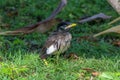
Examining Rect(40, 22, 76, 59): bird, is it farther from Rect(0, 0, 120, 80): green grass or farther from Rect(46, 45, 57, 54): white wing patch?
Rect(0, 0, 120, 80): green grass

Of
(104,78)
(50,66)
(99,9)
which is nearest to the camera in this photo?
(104,78)

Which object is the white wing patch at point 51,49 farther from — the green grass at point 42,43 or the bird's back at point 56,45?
the green grass at point 42,43

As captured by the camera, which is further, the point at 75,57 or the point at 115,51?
the point at 115,51

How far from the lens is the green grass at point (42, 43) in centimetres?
546

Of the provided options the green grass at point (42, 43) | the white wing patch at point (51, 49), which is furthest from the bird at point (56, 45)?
the green grass at point (42, 43)

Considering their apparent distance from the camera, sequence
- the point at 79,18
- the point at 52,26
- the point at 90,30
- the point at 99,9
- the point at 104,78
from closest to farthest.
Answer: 1. the point at 104,78
2. the point at 52,26
3. the point at 90,30
4. the point at 79,18
5. the point at 99,9

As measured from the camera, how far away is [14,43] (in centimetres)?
671

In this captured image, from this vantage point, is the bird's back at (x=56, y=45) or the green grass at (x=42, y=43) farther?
the bird's back at (x=56, y=45)

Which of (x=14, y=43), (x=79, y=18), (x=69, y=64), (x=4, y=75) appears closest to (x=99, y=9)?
(x=79, y=18)

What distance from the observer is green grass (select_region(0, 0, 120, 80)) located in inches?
215

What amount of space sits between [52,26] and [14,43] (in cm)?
74

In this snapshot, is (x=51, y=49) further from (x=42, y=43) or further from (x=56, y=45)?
(x=42, y=43)

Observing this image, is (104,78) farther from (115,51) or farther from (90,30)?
(90,30)

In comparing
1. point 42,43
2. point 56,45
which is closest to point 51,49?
point 56,45
